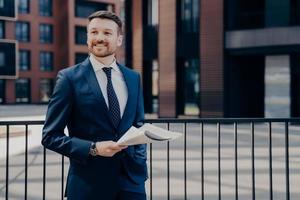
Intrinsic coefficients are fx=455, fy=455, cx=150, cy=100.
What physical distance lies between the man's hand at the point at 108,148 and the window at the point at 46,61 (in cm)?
5885

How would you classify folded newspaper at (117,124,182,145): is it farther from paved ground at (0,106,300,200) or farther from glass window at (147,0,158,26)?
glass window at (147,0,158,26)

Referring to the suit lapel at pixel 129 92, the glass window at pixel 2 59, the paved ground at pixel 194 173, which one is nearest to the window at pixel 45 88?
the glass window at pixel 2 59

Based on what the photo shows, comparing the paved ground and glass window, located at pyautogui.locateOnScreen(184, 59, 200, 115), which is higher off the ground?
glass window, located at pyautogui.locateOnScreen(184, 59, 200, 115)

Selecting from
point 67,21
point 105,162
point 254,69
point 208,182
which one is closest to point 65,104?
point 105,162

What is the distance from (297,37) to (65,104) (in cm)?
1940

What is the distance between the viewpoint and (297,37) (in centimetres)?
2039

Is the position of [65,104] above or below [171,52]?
below

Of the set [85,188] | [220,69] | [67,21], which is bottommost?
[85,188]

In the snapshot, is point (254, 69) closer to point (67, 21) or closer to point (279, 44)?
point (279, 44)

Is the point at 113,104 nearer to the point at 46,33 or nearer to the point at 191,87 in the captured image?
the point at 191,87

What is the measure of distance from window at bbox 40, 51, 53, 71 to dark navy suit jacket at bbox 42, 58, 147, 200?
192ft

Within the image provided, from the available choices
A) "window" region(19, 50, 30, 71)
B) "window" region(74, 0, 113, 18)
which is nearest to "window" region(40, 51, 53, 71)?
"window" region(19, 50, 30, 71)

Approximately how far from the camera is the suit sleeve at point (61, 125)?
249cm

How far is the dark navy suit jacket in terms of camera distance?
255cm
